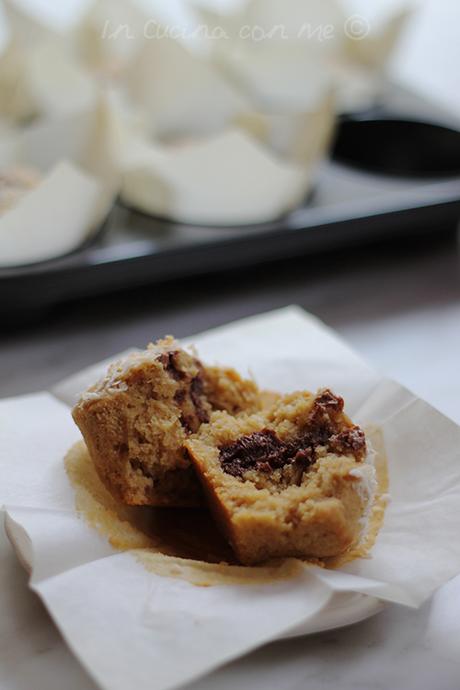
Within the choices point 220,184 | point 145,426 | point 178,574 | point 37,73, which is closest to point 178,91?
point 37,73

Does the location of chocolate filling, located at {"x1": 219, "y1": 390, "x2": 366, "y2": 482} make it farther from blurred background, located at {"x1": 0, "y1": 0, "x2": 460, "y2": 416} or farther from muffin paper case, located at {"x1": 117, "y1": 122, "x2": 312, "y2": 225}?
muffin paper case, located at {"x1": 117, "y1": 122, "x2": 312, "y2": 225}

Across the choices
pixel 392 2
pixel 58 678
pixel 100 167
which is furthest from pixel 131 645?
pixel 392 2

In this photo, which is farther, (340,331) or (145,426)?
(340,331)

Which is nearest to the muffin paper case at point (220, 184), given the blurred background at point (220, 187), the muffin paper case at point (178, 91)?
the blurred background at point (220, 187)

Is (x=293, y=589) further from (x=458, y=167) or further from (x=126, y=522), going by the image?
(x=458, y=167)

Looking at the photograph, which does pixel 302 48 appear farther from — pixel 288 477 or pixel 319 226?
pixel 288 477
